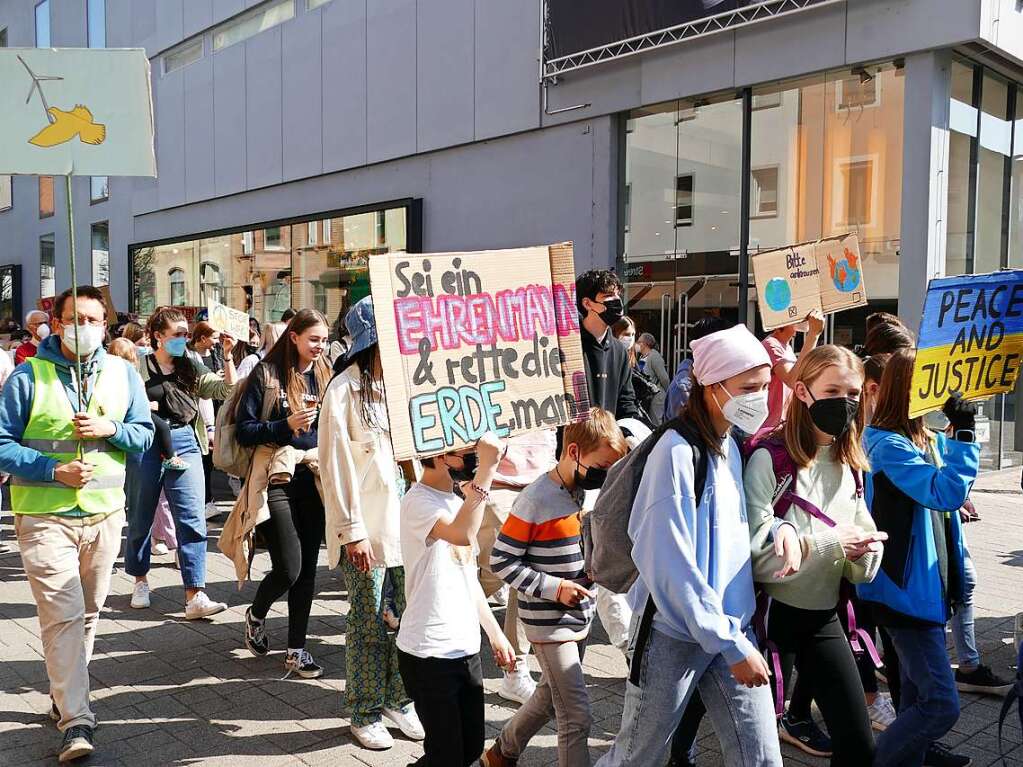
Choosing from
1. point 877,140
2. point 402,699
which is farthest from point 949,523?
point 877,140

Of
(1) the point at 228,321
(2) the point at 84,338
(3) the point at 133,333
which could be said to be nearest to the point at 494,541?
(2) the point at 84,338

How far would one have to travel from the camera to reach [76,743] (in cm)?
421

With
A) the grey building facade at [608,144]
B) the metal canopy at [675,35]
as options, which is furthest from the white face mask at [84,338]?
the metal canopy at [675,35]

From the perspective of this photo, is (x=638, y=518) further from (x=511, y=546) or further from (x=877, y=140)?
(x=877, y=140)

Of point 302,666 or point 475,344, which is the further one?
point 302,666

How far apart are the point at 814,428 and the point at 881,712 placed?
80.0 inches

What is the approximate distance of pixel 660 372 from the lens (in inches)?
454

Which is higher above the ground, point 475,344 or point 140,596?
point 475,344

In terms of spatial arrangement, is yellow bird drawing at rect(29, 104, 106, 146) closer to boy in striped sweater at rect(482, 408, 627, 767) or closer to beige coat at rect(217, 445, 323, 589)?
beige coat at rect(217, 445, 323, 589)

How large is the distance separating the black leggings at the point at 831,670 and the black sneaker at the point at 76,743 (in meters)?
3.00

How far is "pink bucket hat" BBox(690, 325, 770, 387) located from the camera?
3055 millimetres

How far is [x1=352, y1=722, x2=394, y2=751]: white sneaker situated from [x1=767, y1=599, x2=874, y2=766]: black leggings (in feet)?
6.30

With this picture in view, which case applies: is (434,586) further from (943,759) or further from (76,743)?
(943,759)

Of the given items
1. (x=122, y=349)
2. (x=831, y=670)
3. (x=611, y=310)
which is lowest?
(x=831, y=670)
